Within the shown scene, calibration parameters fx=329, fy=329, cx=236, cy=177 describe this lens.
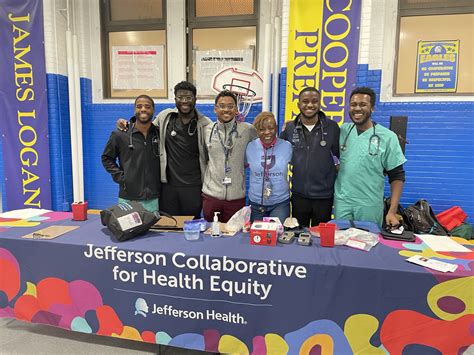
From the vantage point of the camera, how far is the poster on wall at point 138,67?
4430mm

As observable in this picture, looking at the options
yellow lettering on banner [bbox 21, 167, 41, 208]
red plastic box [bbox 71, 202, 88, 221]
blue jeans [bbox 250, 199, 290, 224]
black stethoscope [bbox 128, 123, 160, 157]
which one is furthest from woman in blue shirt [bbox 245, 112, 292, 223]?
yellow lettering on banner [bbox 21, 167, 41, 208]

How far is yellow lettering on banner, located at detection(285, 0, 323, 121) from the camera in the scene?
3508mm

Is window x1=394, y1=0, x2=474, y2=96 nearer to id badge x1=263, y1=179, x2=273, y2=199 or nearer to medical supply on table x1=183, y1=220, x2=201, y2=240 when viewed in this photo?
id badge x1=263, y1=179, x2=273, y2=199

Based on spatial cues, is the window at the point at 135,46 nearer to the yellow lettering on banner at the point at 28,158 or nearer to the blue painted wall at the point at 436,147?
the yellow lettering on banner at the point at 28,158

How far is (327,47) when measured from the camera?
3516mm

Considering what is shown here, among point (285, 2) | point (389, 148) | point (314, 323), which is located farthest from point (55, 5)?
point (314, 323)

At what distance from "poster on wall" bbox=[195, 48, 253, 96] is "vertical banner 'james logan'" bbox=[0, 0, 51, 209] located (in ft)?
6.47

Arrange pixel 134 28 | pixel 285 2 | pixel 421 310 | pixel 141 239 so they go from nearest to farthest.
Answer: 1. pixel 421 310
2. pixel 141 239
3. pixel 285 2
4. pixel 134 28

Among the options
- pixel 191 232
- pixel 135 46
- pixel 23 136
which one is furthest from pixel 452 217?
pixel 23 136

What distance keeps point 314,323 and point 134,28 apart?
432cm

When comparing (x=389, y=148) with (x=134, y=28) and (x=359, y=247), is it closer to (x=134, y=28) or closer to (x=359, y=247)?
(x=359, y=247)

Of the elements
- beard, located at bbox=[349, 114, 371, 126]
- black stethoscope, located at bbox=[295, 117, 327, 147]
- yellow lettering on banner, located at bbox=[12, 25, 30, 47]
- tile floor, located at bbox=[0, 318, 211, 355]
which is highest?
yellow lettering on banner, located at bbox=[12, 25, 30, 47]

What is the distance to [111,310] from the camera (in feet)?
5.77

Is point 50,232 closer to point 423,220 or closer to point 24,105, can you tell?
point 24,105
